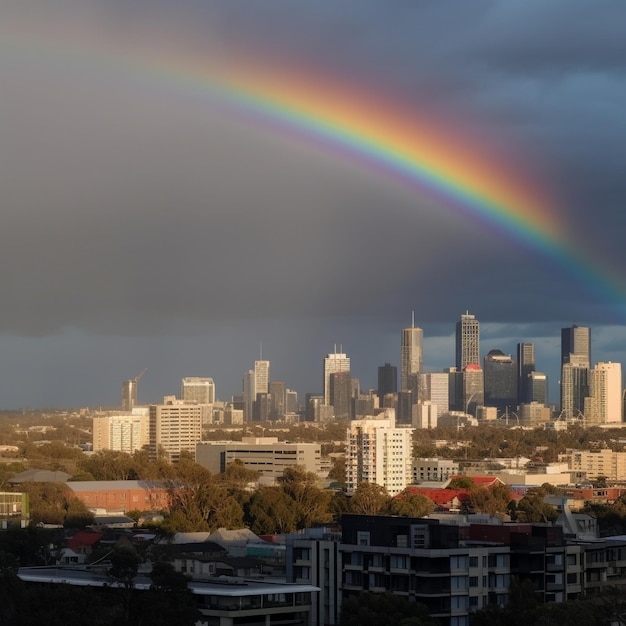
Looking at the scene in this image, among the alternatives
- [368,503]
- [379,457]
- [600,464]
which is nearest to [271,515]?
[368,503]

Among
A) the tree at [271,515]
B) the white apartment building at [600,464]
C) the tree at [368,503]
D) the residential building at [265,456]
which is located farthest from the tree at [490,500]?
the white apartment building at [600,464]

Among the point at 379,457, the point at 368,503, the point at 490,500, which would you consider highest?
the point at 368,503

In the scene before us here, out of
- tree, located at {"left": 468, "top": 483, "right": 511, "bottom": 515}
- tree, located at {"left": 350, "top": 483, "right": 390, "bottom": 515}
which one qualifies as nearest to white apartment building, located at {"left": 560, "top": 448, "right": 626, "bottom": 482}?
tree, located at {"left": 468, "top": 483, "right": 511, "bottom": 515}

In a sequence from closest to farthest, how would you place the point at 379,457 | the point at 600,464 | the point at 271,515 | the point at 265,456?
the point at 271,515, the point at 379,457, the point at 265,456, the point at 600,464

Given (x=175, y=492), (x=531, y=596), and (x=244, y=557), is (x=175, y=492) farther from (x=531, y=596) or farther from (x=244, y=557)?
(x=531, y=596)

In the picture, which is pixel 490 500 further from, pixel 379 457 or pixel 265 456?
pixel 265 456

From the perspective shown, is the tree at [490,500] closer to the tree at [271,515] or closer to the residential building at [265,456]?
the tree at [271,515]

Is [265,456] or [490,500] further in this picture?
[265,456]

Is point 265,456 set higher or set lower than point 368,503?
lower

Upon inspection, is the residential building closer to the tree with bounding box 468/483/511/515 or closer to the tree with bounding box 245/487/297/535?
the tree with bounding box 468/483/511/515
